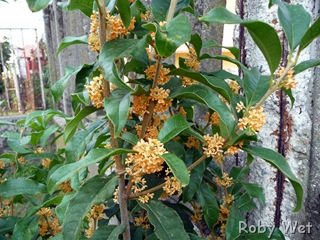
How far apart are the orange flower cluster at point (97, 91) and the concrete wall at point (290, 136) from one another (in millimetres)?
517

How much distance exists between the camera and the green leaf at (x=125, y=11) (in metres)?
0.58

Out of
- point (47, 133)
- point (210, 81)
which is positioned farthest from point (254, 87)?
point (47, 133)

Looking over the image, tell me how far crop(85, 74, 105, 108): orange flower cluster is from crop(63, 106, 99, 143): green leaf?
0.08ft

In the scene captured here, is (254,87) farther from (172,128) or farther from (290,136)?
(290,136)

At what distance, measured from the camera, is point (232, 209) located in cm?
83

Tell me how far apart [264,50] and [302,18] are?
9cm

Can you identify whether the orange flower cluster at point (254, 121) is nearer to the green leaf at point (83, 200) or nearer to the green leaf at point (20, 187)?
the green leaf at point (83, 200)

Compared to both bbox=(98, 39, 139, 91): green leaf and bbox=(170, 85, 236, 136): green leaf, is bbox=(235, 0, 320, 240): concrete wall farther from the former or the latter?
bbox=(98, 39, 139, 91): green leaf

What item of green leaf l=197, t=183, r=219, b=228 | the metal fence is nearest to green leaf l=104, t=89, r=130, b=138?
green leaf l=197, t=183, r=219, b=228

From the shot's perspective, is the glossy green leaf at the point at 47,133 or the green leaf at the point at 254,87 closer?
the green leaf at the point at 254,87

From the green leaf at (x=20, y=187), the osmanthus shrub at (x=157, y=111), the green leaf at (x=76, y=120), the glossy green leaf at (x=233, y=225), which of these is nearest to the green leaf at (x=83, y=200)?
the osmanthus shrub at (x=157, y=111)

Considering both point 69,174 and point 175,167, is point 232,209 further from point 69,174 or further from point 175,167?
Answer: point 69,174

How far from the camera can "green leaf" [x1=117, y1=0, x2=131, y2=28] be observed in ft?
1.91

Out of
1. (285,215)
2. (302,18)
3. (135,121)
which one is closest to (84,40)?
(135,121)
